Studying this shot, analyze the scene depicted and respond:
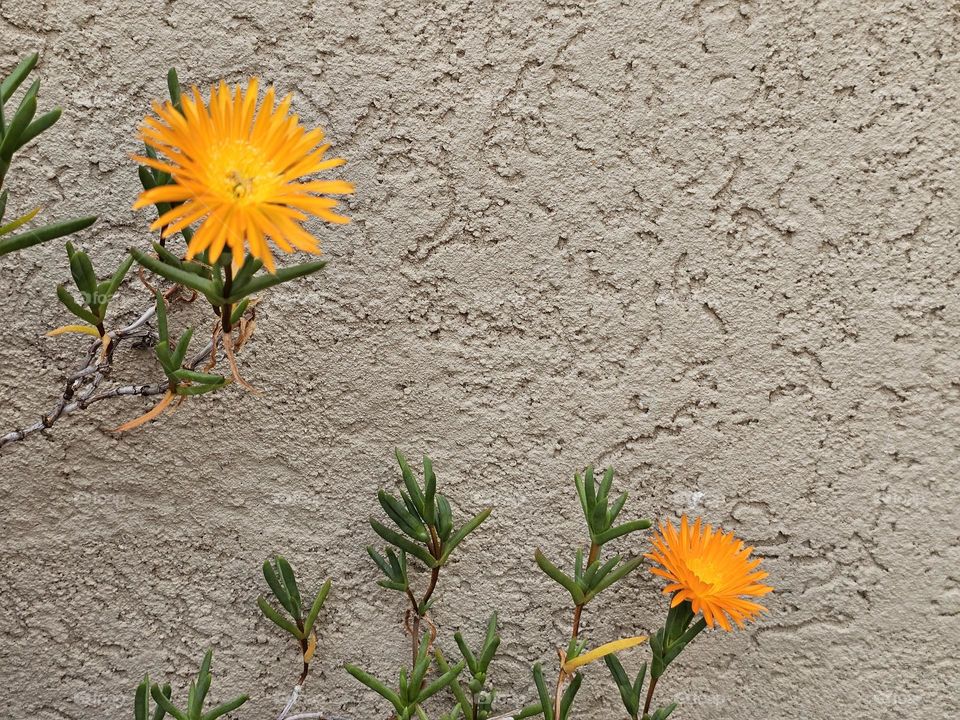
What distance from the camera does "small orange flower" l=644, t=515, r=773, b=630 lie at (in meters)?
0.89

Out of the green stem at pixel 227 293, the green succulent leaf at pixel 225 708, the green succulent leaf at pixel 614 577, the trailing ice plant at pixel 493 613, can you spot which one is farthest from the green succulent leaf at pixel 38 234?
the green succulent leaf at pixel 614 577

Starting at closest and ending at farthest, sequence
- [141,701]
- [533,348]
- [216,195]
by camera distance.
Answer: [216,195]
[141,701]
[533,348]

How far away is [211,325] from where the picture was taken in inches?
38.3

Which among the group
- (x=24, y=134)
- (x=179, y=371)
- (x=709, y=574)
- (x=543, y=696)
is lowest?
(x=543, y=696)

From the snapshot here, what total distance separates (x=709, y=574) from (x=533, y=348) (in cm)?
31

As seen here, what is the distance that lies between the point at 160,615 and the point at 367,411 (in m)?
0.34

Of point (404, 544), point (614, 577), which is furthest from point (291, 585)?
point (614, 577)

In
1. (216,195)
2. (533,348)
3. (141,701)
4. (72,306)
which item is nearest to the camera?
(216,195)

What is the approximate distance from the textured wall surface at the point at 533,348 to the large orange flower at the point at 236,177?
0.26 m

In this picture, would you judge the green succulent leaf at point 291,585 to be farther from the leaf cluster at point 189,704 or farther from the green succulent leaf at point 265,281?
the green succulent leaf at point 265,281

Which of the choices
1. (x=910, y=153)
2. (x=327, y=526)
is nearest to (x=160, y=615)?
(x=327, y=526)

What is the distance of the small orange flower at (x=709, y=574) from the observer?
0.89 metres

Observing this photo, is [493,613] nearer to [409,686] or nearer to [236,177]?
[409,686]

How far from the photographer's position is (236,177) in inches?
26.8
